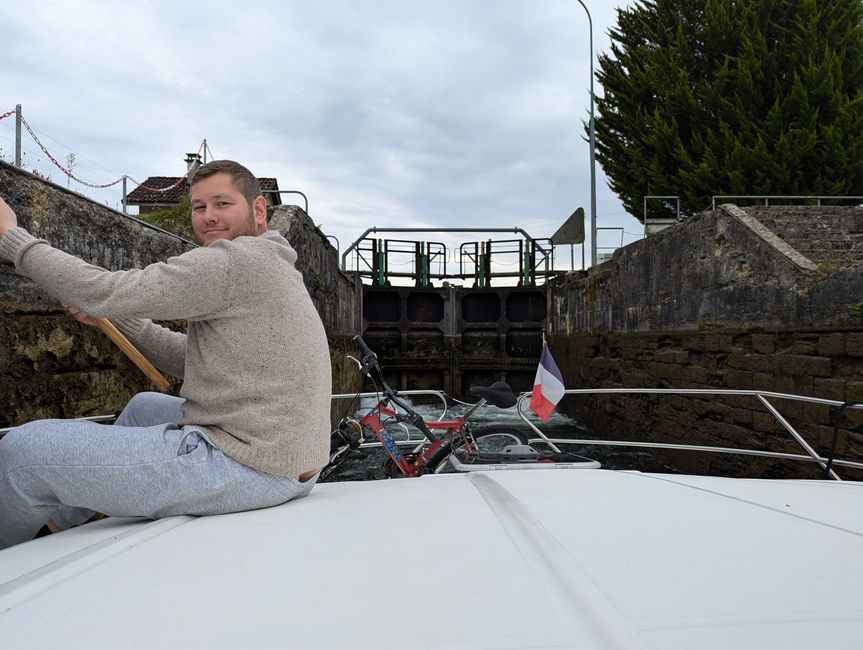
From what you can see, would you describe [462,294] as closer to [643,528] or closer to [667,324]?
[667,324]

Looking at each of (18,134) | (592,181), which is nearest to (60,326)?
(18,134)

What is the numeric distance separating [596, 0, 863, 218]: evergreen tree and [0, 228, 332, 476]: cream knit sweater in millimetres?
14919

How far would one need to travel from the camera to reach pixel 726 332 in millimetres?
5637

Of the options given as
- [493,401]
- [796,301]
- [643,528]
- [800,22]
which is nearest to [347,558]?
[643,528]

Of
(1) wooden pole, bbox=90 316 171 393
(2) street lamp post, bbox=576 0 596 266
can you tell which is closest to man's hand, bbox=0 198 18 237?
(1) wooden pole, bbox=90 316 171 393

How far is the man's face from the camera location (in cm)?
142

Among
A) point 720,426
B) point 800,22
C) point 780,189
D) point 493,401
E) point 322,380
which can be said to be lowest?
point 720,426

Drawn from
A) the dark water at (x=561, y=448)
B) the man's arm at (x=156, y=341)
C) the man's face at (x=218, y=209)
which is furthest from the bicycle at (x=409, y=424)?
the man's face at (x=218, y=209)

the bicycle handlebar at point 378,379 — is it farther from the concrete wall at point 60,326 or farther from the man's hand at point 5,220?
the man's hand at point 5,220

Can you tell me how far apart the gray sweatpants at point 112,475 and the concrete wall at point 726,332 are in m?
4.34

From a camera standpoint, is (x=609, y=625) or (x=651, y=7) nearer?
(x=609, y=625)

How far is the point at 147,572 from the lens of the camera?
2.77 feet

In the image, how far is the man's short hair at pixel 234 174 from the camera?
1429mm

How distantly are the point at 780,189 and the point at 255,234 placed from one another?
15.8 meters
